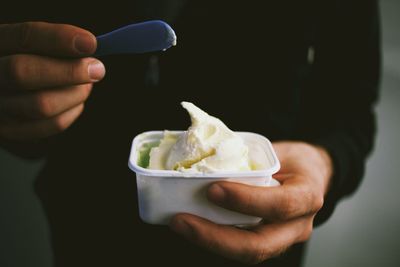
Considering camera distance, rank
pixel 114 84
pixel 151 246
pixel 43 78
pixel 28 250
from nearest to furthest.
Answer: pixel 43 78, pixel 151 246, pixel 114 84, pixel 28 250

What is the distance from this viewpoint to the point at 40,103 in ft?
2.02

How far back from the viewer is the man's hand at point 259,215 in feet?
1.83

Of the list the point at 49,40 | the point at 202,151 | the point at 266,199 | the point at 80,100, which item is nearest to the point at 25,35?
the point at 49,40

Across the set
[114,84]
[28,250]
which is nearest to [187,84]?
[114,84]

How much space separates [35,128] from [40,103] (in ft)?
0.34

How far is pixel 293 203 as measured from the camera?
0.60 metres

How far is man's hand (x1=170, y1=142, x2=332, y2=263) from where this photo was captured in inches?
21.9

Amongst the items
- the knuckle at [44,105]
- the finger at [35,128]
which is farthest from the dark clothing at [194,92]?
the knuckle at [44,105]

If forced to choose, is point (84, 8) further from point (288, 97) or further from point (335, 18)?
point (335, 18)

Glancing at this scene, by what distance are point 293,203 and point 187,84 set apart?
53 centimetres

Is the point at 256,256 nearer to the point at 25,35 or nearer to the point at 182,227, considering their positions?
the point at 182,227

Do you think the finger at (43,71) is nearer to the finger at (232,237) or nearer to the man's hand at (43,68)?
the man's hand at (43,68)

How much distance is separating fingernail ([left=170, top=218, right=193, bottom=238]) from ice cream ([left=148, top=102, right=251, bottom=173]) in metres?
0.10

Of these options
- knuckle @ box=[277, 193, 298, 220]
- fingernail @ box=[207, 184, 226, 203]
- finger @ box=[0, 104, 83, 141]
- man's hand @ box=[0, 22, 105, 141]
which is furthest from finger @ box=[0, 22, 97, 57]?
knuckle @ box=[277, 193, 298, 220]
